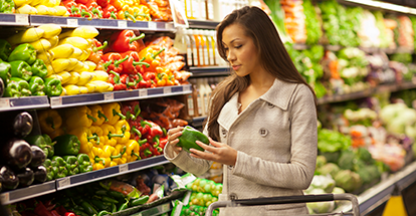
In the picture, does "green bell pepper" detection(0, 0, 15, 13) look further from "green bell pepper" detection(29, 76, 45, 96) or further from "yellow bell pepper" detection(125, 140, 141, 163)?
"yellow bell pepper" detection(125, 140, 141, 163)

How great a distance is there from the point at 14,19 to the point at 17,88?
1.24 feet

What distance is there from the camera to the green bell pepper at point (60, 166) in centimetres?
230

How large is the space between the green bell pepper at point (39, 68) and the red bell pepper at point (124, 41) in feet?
2.62

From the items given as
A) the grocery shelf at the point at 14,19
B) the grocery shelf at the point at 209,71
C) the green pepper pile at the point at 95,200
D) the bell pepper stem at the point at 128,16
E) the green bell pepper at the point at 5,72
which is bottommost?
the green pepper pile at the point at 95,200

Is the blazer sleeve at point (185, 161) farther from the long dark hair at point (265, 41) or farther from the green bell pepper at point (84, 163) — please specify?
the green bell pepper at point (84, 163)

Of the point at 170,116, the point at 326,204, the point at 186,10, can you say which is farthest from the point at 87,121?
the point at 326,204

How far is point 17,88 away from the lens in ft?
6.76

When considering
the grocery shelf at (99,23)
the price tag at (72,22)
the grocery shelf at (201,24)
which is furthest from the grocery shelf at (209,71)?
the price tag at (72,22)

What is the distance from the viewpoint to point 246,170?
1725mm

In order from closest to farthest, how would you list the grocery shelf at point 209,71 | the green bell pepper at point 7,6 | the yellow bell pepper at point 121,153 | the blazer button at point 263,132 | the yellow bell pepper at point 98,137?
the blazer button at point 263,132
the green bell pepper at point 7,6
the yellow bell pepper at point 98,137
the yellow bell pepper at point 121,153
the grocery shelf at point 209,71

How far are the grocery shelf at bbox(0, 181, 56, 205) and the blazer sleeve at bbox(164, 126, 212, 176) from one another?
75 cm

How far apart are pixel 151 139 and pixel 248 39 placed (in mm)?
1531

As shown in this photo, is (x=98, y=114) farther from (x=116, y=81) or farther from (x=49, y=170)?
(x=49, y=170)

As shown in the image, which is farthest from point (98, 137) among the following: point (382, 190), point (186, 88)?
point (382, 190)
